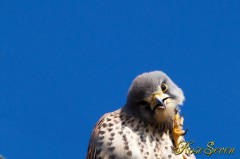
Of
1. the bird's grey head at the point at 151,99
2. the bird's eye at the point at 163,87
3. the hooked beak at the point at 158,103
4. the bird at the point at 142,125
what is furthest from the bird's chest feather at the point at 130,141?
the bird's eye at the point at 163,87

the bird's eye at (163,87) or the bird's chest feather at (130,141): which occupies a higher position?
the bird's eye at (163,87)

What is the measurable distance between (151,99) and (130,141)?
20.6 inches

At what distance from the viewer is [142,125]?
28.2 feet

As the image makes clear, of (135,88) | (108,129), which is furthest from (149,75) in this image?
(108,129)

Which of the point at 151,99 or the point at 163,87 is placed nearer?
the point at 151,99

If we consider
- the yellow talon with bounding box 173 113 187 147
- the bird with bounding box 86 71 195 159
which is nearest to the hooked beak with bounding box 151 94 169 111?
the bird with bounding box 86 71 195 159

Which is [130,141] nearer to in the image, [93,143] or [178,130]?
[93,143]

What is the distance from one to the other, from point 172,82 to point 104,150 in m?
1.20

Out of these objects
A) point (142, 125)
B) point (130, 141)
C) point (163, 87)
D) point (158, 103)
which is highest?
point (163, 87)

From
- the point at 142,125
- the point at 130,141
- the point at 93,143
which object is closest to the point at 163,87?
the point at 142,125

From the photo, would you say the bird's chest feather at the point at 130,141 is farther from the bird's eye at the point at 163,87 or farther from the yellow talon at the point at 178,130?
the bird's eye at the point at 163,87

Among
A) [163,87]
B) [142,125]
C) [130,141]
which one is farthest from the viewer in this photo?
[163,87]

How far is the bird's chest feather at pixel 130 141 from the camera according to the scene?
8258mm

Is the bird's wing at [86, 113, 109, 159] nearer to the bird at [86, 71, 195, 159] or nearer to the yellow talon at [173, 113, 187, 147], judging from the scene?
the bird at [86, 71, 195, 159]
